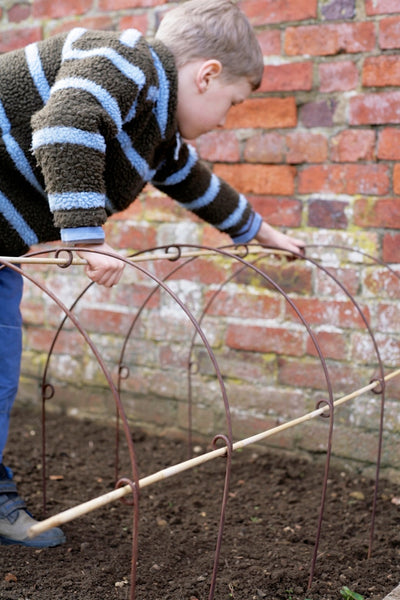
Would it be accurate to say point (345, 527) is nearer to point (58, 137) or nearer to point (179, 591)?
point (179, 591)

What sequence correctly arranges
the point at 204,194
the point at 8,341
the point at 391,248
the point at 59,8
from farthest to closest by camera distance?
the point at 59,8, the point at 391,248, the point at 204,194, the point at 8,341

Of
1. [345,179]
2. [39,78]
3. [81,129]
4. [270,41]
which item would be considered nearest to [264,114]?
[270,41]

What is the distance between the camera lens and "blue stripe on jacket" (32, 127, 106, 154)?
1480 millimetres

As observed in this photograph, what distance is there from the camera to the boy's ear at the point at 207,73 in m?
1.78

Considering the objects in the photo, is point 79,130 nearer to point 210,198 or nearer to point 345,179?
point 210,198

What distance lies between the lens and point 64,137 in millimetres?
1482

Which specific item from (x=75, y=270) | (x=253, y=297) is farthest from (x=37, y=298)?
(x=253, y=297)

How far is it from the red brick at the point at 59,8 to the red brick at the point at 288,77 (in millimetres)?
789

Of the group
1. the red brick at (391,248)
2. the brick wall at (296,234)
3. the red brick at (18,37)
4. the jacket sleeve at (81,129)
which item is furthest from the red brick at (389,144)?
the red brick at (18,37)

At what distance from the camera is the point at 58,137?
1.48 m

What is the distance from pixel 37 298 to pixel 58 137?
153 centimetres

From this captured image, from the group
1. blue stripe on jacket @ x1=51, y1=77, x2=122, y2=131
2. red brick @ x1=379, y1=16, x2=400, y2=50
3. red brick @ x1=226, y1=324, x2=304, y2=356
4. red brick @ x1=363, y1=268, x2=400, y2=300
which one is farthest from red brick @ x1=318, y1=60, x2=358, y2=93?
blue stripe on jacket @ x1=51, y1=77, x2=122, y2=131

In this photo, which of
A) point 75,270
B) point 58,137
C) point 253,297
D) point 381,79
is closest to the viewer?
point 58,137

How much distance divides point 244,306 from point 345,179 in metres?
0.55
